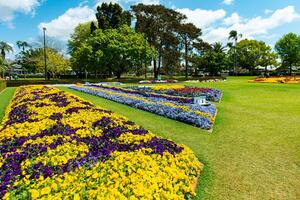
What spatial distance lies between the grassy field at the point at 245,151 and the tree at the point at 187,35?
4719 cm

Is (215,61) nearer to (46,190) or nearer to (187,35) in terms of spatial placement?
(187,35)

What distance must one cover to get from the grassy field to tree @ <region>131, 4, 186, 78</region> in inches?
1742

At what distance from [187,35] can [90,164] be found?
56.9 meters

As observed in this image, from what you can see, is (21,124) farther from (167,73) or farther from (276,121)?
(167,73)

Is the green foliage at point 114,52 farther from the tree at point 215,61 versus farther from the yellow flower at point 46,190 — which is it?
the yellow flower at point 46,190

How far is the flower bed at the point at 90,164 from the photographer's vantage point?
3.58 meters

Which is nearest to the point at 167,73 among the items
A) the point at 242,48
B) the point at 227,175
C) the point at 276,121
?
the point at 242,48

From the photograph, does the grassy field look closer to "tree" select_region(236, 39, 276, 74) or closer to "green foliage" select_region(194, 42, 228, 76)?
"green foliage" select_region(194, 42, 228, 76)

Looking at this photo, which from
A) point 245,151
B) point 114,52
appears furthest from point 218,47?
point 245,151

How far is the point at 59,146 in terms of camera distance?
16.9ft

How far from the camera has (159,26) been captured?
5381 cm

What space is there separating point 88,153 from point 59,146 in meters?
0.60

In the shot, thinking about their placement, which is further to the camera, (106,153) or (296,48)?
(296,48)

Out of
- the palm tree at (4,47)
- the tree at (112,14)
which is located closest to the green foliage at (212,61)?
the tree at (112,14)
